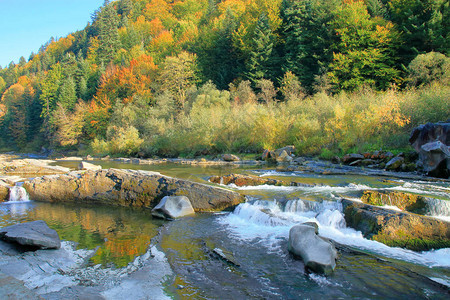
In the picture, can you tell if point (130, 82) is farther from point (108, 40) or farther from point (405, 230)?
point (405, 230)

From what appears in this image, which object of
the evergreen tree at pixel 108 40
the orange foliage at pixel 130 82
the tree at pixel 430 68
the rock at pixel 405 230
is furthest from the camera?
the evergreen tree at pixel 108 40

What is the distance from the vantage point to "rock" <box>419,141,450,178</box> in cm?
1386

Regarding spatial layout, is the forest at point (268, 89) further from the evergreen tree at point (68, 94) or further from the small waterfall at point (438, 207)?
the small waterfall at point (438, 207)

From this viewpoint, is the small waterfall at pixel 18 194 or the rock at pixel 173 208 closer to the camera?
the rock at pixel 173 208

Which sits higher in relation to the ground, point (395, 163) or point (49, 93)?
point (49, 93)

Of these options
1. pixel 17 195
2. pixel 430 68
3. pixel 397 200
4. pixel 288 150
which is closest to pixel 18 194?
pixel 17 195

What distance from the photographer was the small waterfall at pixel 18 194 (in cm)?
1298

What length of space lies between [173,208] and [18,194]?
8237 mm

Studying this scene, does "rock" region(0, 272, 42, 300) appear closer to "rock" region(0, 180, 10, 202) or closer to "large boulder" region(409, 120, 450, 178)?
"rock" region(0, 180, 10, 202)

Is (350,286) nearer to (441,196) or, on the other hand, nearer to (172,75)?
(441,196)

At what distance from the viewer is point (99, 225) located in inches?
368

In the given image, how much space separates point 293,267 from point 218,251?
1.86 m

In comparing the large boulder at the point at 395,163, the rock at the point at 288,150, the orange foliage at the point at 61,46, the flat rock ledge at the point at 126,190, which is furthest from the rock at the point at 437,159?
the orange foliage at the point at 61,46

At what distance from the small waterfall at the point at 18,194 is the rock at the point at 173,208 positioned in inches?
283
